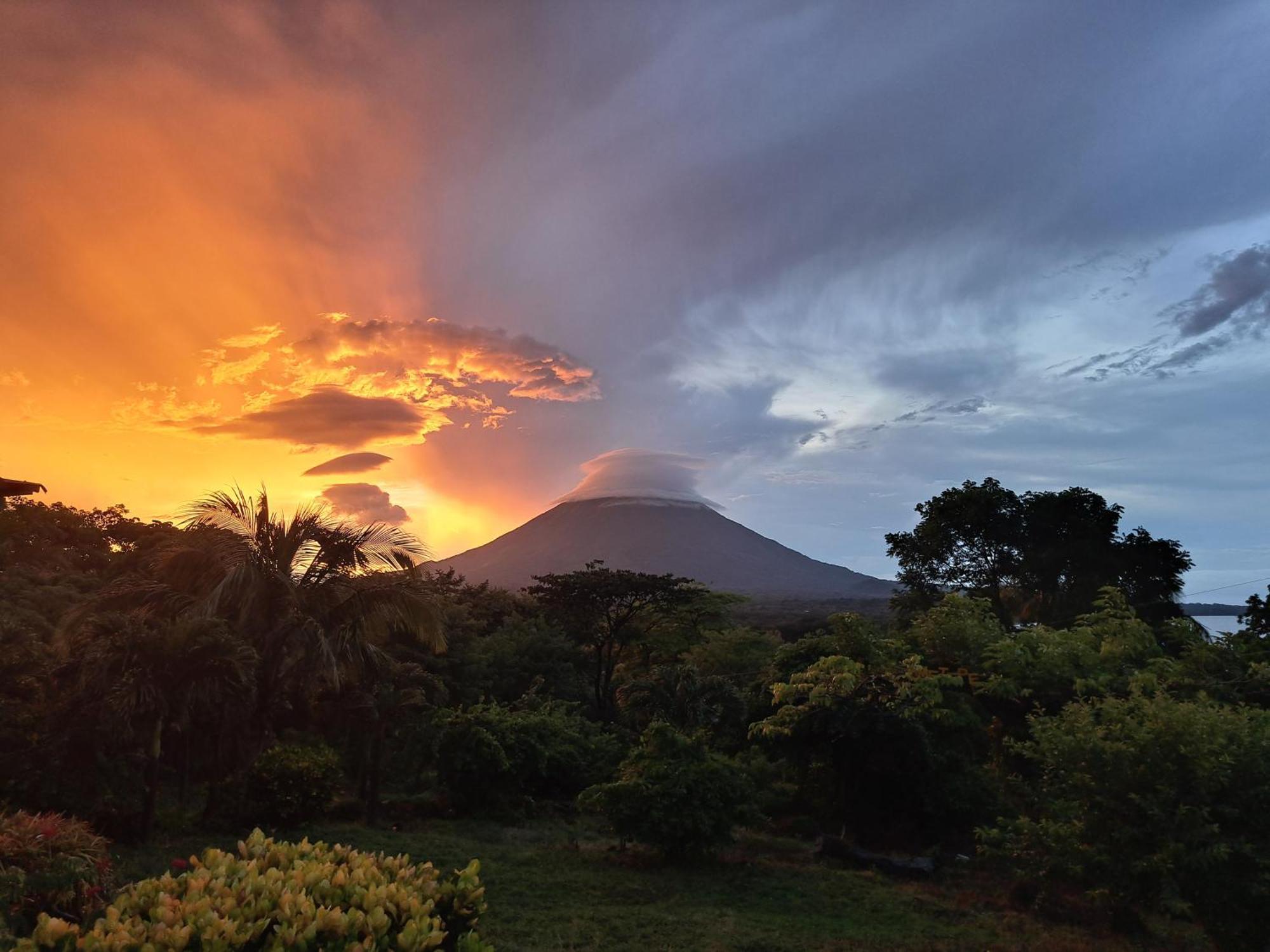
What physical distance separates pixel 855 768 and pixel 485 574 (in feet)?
305

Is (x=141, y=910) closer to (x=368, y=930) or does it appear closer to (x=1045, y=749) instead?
(x=368, y=930)

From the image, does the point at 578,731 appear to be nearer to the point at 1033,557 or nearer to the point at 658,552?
the point at 1033,557

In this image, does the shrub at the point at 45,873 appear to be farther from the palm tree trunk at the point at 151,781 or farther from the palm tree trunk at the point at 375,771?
the palm tree trunk at the point at 375,771

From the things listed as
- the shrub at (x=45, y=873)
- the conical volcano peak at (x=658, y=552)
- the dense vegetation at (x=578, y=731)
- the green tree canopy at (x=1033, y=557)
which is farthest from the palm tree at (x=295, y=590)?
the conical volcano peak at (x=658, y=552)

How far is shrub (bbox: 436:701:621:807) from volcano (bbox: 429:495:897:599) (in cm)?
8331

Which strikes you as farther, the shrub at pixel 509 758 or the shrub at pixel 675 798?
the shrub at pixel 509 758

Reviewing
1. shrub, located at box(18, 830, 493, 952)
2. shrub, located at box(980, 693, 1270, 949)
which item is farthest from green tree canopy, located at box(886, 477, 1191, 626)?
shrub, located at box(18, 830, 493, 952)

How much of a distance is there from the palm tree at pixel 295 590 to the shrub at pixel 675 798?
12.4ft

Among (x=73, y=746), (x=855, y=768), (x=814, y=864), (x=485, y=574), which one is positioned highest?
(x=485, y=574)

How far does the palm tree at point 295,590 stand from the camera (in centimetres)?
1137

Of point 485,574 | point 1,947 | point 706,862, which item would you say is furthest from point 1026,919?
point 485,574

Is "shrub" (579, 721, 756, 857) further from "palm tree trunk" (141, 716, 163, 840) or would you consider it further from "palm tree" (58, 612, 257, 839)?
"palm tree trunk" (141, 716, 163, 840)

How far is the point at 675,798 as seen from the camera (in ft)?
37.7

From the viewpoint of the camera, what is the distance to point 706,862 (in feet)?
38.9
